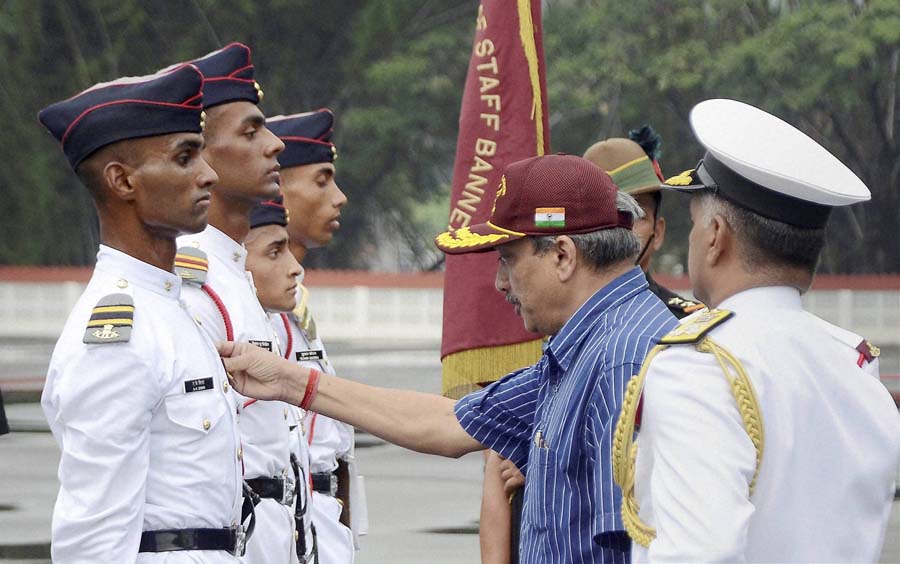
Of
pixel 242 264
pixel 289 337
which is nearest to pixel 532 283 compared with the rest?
pixel 242 264

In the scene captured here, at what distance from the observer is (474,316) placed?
505cm

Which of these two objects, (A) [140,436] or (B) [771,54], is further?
(B) [771,54]

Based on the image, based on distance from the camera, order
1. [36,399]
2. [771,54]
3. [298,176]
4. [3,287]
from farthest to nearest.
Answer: [3,287]
[771,54]
[36,399]
[298,176]

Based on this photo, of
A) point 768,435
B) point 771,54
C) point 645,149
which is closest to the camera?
point 768,435

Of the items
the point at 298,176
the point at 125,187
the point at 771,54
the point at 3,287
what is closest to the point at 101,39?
the point at 3,287

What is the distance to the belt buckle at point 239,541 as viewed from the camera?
10.0ft

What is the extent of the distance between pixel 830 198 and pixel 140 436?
4.66ft

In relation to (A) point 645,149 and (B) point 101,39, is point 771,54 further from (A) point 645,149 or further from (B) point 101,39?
(A) point 645,149

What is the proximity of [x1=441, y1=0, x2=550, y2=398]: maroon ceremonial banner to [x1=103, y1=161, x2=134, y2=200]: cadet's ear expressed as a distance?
203 centimetres

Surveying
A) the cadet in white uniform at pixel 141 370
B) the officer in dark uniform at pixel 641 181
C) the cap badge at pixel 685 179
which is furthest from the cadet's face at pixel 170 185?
the officer in dark uniform at pixel 641 181

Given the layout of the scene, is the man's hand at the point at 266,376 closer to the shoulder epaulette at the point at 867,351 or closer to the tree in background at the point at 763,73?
the shoulder epaulette at the point at 867,351

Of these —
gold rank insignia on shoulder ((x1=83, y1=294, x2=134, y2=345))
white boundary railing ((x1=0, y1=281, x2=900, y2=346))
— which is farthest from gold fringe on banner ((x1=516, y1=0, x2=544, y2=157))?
white boundary railing ((x1=0, y1=281, x2=900, y2=346))

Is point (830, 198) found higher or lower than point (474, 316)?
higher

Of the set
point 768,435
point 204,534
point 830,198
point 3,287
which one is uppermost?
point 830,198
